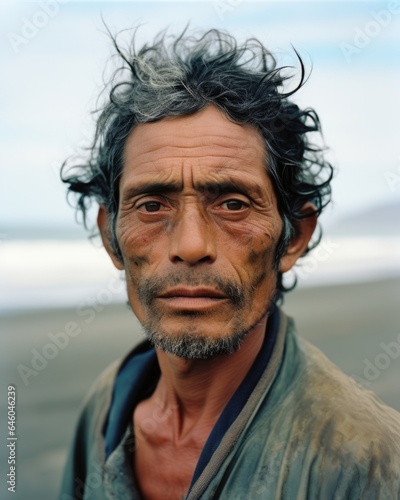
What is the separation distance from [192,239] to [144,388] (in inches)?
35.6

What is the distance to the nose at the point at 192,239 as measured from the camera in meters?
1.94

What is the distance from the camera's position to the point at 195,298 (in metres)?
1.99

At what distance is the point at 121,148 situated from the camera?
89.4 inches

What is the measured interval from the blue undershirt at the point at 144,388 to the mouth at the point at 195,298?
1.00 feet

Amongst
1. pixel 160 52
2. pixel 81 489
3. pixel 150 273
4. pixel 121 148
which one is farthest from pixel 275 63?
pixel 81 489

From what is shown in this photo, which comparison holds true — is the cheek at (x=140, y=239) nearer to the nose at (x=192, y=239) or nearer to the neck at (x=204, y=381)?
the nose at (x=192, y=239)

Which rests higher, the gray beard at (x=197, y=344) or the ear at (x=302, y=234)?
the ear at (x=302, y=234)

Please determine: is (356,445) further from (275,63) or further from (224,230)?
(275,63)

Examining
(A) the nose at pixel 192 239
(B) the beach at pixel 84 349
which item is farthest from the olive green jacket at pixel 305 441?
(B) the beach at pixel 84 349

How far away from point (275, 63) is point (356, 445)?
1359 mm

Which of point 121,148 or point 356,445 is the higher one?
point 121,148

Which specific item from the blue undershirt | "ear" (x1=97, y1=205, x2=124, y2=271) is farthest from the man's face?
"ear" (x1=97, y1=205, x2=124, y2=271)

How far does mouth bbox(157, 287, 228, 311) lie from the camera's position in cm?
198

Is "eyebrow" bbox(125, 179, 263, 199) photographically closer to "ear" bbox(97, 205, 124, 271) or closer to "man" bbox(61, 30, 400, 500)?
"man" bbox(61, 30, 400, 500)
